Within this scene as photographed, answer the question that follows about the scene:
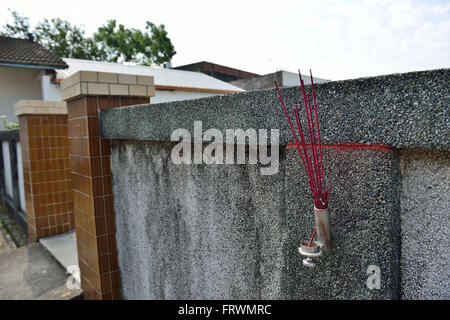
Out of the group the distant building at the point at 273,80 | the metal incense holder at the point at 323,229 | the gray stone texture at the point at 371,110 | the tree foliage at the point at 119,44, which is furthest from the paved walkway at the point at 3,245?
the tree foliage at the point at 119,44

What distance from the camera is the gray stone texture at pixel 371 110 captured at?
0.88 metres

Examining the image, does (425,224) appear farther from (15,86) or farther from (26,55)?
(15,86)

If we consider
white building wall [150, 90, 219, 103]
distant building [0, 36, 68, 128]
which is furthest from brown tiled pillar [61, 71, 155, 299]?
distant building [0, 36, 68, 128]

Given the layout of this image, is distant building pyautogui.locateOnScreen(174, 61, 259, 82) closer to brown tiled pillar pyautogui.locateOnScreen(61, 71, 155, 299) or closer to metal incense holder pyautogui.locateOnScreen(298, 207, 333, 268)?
brown tiled pillar pyautogui.locateOnScreen(61, 71, 155, 299)

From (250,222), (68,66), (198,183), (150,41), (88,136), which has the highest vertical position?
(150,41)

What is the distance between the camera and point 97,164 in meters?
2.90

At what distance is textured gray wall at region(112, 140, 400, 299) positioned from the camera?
105 cm

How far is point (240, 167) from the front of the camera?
1.63 metres

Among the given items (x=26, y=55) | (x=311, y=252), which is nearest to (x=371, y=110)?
(x=311, y=252)

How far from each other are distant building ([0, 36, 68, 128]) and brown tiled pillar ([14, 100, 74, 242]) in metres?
6.99

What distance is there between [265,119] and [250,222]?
0.56 m
